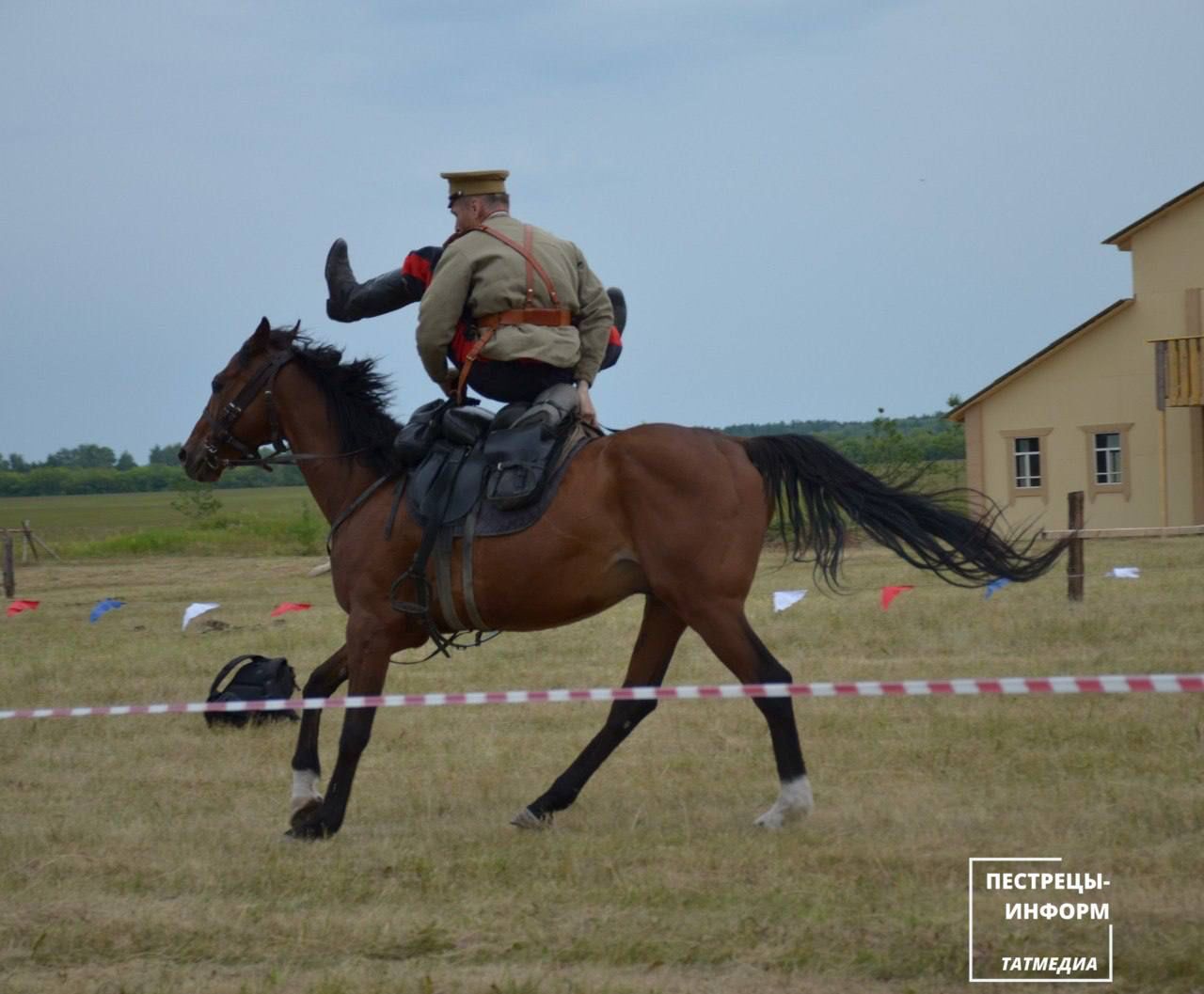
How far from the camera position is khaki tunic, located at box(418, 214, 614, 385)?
6715 mm

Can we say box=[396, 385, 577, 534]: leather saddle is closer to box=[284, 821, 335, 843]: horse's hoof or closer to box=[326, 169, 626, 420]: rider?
box=[326, 169, 626, 420]: rider

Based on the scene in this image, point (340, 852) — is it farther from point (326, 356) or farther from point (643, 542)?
point (326, 356)

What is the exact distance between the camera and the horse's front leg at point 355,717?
654cm

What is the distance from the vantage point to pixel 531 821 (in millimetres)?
6672

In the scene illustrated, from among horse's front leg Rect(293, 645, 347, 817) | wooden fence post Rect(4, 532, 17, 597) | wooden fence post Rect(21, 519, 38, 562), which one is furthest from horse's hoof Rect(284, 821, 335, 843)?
wooden fence post Rect(21, 519, 38, 562)

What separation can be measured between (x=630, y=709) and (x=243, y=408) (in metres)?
2.45

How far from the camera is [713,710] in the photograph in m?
9.45

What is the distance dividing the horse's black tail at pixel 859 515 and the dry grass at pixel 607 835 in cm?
113

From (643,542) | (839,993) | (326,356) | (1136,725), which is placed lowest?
(839,993)

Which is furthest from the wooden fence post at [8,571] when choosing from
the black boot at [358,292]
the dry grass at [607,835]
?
→ the black boot at [358,292]

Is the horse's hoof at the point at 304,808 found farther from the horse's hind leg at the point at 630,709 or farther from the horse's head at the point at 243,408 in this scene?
the horse's head at the point at 243,408

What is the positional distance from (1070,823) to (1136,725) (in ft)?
7.07

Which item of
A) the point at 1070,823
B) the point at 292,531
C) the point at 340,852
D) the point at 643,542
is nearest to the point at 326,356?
the point at 643,542

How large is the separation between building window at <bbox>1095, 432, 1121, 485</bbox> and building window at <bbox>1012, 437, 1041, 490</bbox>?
51.9 inches
